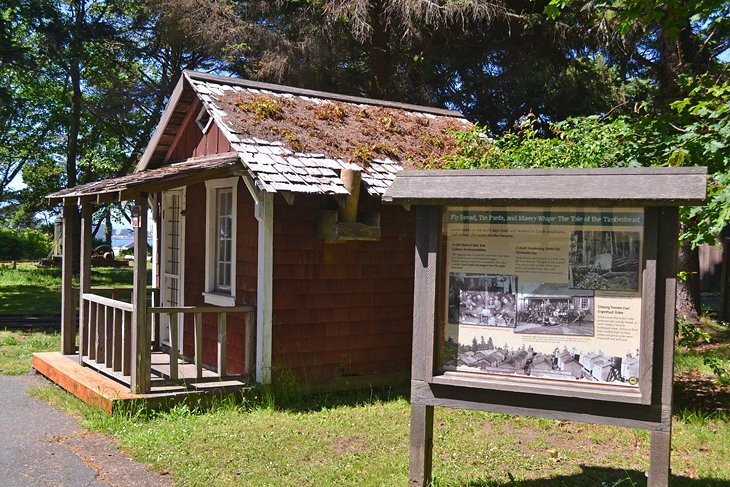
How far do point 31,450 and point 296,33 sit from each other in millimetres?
13044

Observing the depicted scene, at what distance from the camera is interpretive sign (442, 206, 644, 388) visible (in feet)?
14.6

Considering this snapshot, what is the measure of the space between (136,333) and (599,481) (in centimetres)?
500

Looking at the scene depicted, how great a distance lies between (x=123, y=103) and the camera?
898 inches

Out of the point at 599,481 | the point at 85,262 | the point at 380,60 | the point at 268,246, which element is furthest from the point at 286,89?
the point at 380,60

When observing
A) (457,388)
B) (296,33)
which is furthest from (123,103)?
(457,388)

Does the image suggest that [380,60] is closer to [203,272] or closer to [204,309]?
[203,272]

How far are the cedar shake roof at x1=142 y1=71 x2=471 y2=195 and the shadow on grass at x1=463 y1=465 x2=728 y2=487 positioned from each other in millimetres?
3881

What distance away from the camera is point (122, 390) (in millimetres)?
8109

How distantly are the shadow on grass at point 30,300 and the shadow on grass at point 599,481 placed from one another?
14.6 meters

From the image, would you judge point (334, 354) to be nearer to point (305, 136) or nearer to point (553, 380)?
point (305, 136)

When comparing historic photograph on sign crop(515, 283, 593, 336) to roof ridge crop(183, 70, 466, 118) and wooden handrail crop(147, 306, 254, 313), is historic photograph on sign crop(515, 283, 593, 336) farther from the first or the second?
roof ridge crop(183, 70, 466, 118)

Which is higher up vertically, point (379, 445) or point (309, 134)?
point (309, 134)

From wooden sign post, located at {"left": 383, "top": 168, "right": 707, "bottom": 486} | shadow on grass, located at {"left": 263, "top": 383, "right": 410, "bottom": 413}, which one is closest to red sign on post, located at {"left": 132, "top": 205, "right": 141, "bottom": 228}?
shadow on grass, located at {"left": 263, "top": 383, "right": 410, "bottom": 413}

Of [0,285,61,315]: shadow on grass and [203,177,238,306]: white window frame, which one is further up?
[203,177,238,306]: white window frame
